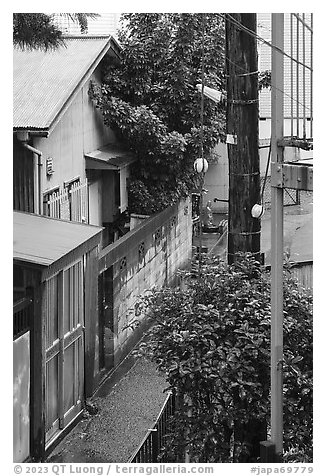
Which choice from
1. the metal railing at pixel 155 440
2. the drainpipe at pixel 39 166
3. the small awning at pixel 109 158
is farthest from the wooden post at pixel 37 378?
the small awning at pixel 109 158

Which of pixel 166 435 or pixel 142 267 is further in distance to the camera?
pixel 142 267

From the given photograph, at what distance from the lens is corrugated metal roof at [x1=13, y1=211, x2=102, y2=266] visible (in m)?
7.16

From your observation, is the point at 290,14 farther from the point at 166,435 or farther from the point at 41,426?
the point at 41,426

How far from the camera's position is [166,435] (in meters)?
6.75

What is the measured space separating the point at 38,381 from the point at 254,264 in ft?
7.14

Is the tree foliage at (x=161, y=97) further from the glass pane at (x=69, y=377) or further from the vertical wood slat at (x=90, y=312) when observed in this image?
the glass pane at (x=69, y=377)

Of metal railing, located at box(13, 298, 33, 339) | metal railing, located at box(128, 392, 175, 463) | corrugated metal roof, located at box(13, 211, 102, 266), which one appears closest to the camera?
metal railing, located at box(128, 392, 175, 463)

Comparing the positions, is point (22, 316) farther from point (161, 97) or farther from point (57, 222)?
point (161, 97)

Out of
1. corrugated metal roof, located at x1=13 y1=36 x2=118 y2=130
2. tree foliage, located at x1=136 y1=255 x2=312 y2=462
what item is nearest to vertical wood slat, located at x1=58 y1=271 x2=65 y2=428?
→ corrugated metal roof, located at x1=13 y1=36 x2=118 y2=130

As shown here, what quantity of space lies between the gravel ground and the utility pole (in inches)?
61.0

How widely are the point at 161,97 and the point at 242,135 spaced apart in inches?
92.6

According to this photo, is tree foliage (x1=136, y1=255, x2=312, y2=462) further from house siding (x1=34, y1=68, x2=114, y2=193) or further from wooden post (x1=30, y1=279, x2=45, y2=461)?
house siding (x1=34, y1=68, x2=114, y2=193)
